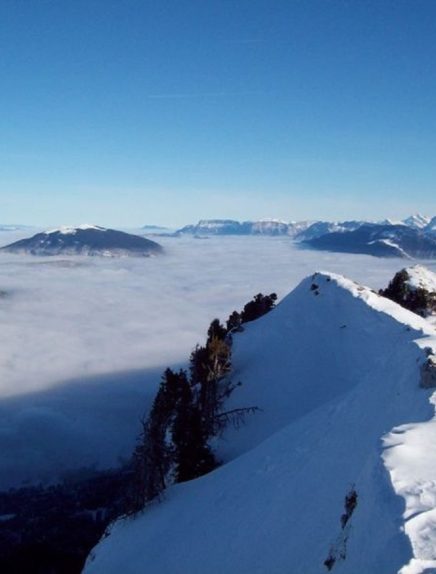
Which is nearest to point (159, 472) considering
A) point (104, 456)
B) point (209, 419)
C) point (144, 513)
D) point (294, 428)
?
point (144, 513)

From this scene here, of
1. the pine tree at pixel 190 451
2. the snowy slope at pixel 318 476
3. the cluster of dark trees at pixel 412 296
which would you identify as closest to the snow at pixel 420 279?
the cluster of dark trees at pixel 412 296

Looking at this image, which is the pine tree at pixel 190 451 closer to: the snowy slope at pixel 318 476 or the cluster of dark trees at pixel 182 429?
the cluster of dark trees at pixel 182 429

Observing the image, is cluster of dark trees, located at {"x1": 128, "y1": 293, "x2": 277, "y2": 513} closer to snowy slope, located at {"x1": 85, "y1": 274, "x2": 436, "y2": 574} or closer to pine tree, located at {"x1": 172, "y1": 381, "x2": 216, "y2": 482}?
pine tree, located at {"x1": 172, "y1": 381, "x2": 216, "y2": 482}

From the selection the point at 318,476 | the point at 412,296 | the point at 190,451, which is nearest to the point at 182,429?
the point at 190,451

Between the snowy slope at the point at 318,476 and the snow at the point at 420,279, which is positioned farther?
the snow at the point at 420,279

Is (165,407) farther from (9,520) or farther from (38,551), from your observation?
(9,520)

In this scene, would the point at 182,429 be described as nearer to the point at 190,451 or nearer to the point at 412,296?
the point at 190,451
